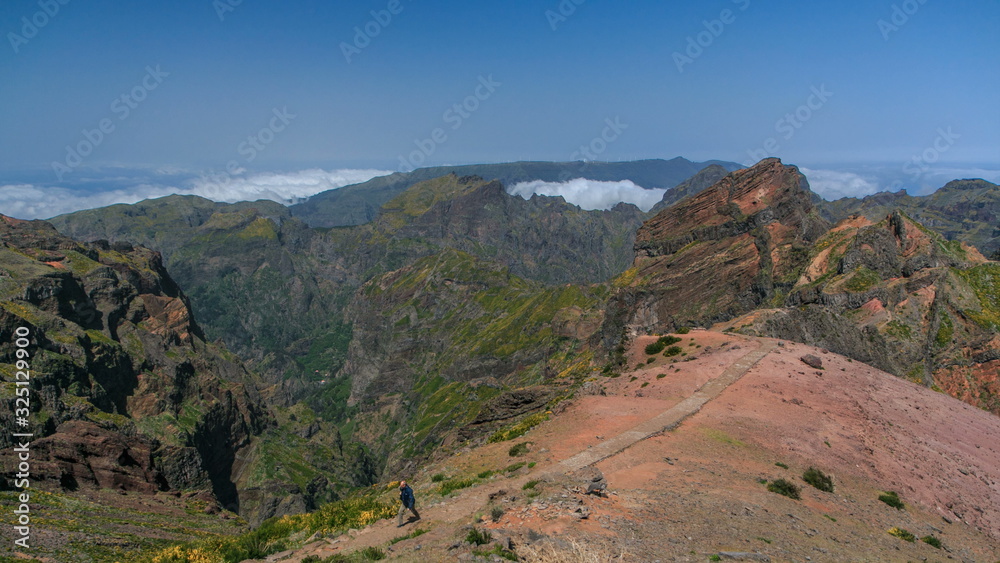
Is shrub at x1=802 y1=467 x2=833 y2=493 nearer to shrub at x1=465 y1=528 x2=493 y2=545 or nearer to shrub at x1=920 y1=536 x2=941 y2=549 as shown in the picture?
shrub at x1=920 y1=536 x2=941 y2=549

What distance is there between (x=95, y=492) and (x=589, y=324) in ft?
461

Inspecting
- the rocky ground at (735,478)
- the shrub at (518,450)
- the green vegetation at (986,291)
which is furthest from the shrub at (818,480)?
the green vegetation at (986,291)

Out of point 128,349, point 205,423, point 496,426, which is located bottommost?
point 205,423

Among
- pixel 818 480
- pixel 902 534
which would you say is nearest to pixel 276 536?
pixel 818 480

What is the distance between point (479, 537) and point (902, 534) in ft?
71.3

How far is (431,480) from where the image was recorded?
32.2 metres

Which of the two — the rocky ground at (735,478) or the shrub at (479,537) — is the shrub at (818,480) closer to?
the rocky ground at (735,478)

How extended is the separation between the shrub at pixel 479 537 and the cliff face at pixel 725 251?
299 ft

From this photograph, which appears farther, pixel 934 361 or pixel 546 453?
pixel 934 361

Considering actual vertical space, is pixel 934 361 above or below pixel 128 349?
below

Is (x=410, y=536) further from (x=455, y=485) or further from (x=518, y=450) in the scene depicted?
(x=518, y=450)

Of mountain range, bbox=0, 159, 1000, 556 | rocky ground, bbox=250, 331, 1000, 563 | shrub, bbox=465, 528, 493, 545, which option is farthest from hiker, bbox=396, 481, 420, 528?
mountain range, bbox=0, 159, 1000, 556

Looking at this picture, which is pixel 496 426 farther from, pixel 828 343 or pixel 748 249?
pixel 748 249

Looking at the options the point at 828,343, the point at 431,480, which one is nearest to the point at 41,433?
the point at 431,480
